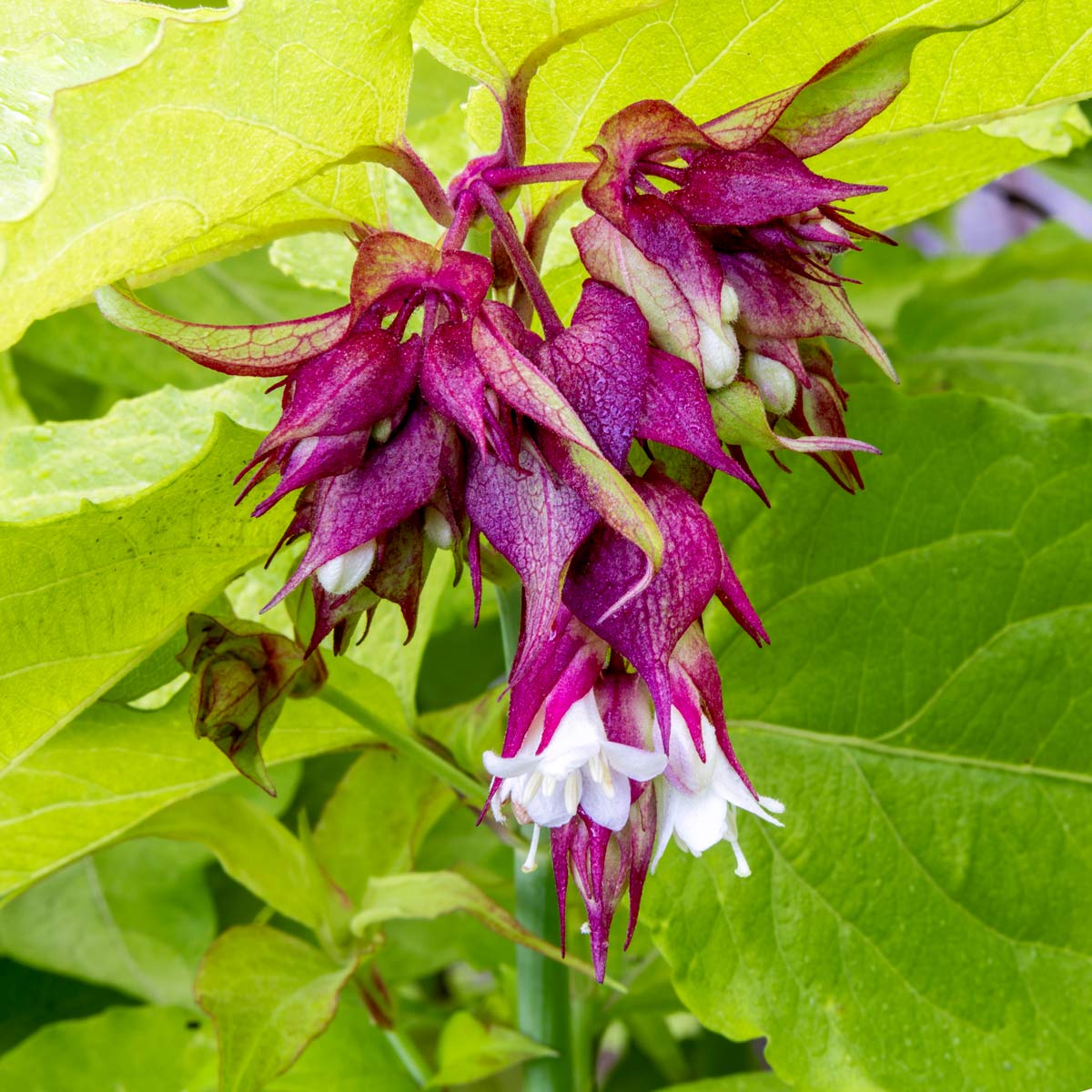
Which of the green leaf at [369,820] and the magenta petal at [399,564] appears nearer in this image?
the magenta petal at [399,564]

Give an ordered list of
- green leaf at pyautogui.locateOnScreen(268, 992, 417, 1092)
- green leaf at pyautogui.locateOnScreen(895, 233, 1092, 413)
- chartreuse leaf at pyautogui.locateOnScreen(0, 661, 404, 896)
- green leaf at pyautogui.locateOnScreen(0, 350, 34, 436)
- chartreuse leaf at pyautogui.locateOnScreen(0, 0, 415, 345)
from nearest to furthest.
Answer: chartreuse leaf at pyautogui.locateOnScreen(0, 0, 415, 345)
chartreuse leaf at pyautogui.locateOnScreen(0, 661, 404, 896)
green leaf at pyautogui.locateOnScreen(268, 992, 417, 1092)
green leaf at pyautogui.locateOnScreen(0, 350, 34, 436)
green leaf at pyautogui.locateOnScreen(895, 233, 1092, 413)

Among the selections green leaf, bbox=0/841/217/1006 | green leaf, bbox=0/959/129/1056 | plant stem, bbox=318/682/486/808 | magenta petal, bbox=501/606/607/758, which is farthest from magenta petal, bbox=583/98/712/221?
green leaf, bbox=0/959/129/1056

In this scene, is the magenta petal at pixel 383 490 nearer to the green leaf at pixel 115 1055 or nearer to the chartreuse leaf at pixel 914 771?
Result: the chartreuse leaf at pixel 914 771

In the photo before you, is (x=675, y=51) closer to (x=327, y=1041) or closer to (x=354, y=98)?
(x=354, y=98)

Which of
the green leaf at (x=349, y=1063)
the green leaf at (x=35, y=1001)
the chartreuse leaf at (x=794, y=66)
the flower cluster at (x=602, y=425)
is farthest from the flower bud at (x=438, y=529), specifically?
the green leaf at (x=35, y=1001)

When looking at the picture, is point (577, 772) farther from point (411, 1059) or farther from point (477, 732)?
point (411, 1059)

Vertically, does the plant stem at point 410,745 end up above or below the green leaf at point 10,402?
below

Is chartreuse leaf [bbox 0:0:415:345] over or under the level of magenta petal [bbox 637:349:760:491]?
over

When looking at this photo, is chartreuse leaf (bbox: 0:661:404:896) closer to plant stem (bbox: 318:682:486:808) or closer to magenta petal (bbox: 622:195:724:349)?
plant stem (bbox: 318:682:486:808)
